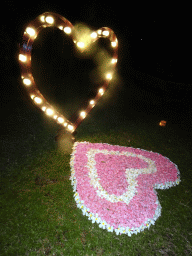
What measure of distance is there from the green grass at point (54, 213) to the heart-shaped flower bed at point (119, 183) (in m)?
0.23

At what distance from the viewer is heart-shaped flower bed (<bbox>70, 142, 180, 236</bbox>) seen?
460 cm

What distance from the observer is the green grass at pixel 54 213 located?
13.1 ft

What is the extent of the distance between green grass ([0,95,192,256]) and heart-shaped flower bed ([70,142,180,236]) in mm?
232

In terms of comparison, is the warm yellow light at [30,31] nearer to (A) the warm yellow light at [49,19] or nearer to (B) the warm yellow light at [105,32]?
(A) the warm yellow light at [49,19]

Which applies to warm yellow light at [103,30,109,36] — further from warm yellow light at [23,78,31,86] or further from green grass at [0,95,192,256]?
green grass at [0,95,192,256]

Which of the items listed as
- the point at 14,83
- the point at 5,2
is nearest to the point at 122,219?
the point at 14,83

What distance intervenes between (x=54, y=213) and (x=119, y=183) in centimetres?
217

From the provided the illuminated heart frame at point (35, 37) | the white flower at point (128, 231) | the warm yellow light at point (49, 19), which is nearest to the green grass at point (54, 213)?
the white flower at point (128, 231)

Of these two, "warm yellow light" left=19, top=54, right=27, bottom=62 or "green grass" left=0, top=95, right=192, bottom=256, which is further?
"warm yellow light" left=19, top=54, right=27, bottom=62

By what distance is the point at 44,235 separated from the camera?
4074 millimetres

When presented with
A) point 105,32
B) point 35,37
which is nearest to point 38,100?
point 35,37

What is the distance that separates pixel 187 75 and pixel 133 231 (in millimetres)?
16181

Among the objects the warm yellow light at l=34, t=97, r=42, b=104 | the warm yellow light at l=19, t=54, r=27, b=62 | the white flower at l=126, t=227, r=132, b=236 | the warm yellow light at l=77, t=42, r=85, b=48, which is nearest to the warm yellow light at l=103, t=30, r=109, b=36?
the warm yellow light at l=77, t=42, r=85, b=48

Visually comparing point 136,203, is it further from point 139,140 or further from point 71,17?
point 71,17
